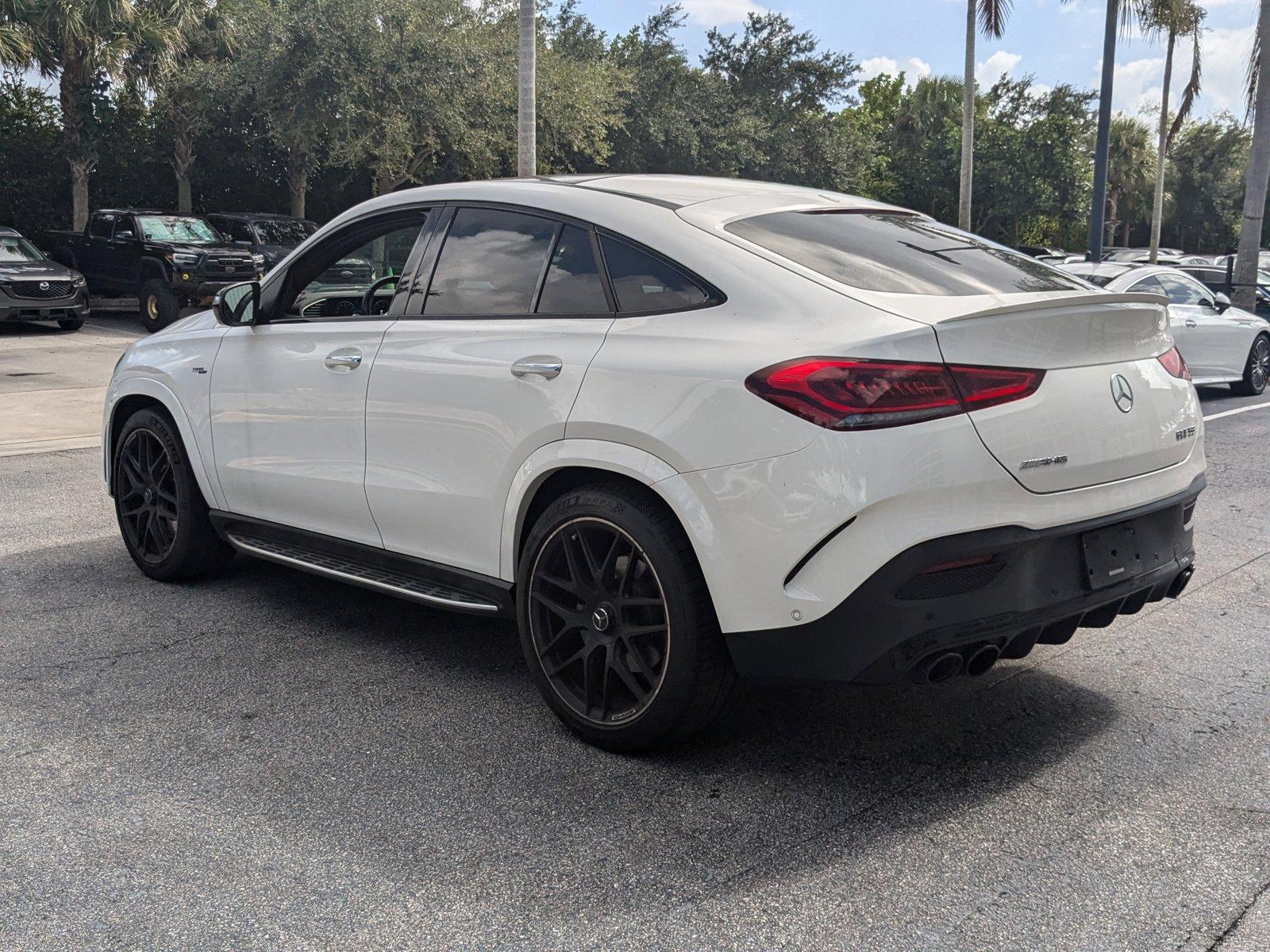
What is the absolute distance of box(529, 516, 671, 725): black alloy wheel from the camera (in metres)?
3.52

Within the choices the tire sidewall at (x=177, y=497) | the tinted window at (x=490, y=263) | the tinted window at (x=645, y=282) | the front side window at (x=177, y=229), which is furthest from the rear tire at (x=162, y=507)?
the front side window at (x=177, y=229)

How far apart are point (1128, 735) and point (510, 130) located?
22.6 meters

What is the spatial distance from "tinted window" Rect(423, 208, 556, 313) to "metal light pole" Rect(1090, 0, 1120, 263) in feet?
68.2

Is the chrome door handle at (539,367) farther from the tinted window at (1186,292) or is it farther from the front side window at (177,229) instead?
the front side window at (177,229)

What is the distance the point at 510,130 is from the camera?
24703 mm

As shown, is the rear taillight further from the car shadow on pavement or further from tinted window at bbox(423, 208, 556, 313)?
tinted window at bbox(423, 208, 556, 313)

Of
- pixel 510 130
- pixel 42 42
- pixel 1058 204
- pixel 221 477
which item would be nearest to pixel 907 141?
pixel 1058 204

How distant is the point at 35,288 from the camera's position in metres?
19.0

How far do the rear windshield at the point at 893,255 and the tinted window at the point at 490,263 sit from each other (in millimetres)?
681

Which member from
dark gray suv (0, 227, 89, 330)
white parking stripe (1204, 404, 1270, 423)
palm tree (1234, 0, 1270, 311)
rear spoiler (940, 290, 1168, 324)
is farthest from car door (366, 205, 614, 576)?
palm tree (1234, 0, 1270, 311)

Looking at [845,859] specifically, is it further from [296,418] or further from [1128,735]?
[296,418]

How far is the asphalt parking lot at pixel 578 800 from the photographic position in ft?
9.12

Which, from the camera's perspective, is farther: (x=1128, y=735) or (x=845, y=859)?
(x=1128, y=735)

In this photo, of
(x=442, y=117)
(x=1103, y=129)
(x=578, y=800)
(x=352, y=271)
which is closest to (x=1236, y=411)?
A: (x=352, y=271)
